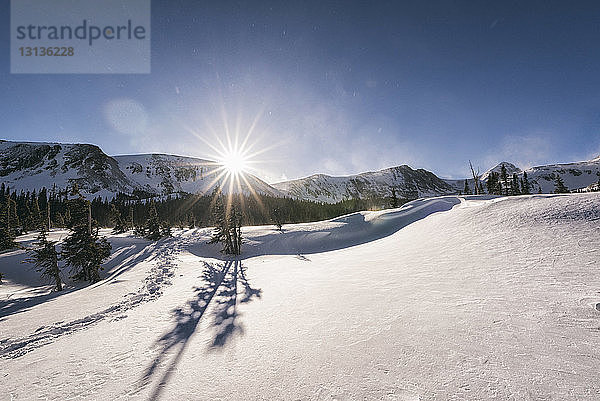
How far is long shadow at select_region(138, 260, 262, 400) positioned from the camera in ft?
14.4

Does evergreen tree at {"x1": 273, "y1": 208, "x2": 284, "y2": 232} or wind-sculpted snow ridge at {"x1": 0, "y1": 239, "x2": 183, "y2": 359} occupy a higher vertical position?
evergreen tree at {"x1": 273, "y1": 208, "x2": 284, "y2": 232}

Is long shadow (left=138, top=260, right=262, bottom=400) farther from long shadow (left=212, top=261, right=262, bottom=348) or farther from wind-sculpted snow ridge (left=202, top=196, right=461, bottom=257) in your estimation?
wind-sculpted snow ridge (left=202, top=196, right=461, bottom=257)

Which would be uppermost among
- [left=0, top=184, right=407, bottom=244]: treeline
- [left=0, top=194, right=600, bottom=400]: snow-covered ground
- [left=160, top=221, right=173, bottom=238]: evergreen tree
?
[left=0, top=184, right=407, bottom=244]: treeline

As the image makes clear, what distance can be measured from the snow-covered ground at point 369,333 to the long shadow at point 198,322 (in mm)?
55

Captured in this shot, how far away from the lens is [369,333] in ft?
16.2

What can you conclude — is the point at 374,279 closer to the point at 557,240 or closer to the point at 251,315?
the point at 251,315

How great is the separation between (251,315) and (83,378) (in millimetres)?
3946

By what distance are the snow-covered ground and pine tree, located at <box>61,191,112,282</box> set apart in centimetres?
1192

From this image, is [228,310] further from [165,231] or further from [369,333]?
[165,231]

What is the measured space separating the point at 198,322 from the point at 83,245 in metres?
20.4

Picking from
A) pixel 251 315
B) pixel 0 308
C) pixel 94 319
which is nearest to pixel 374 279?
pixel 251 315

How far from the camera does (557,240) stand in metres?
8.09

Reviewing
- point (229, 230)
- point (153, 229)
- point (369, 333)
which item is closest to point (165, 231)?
point (153, 229)

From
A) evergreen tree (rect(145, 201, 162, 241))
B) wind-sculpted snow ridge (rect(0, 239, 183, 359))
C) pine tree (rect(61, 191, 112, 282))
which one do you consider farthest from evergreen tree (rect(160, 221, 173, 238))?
wind-sculpted snow ridge (rect(0, 239, 183, 359))
